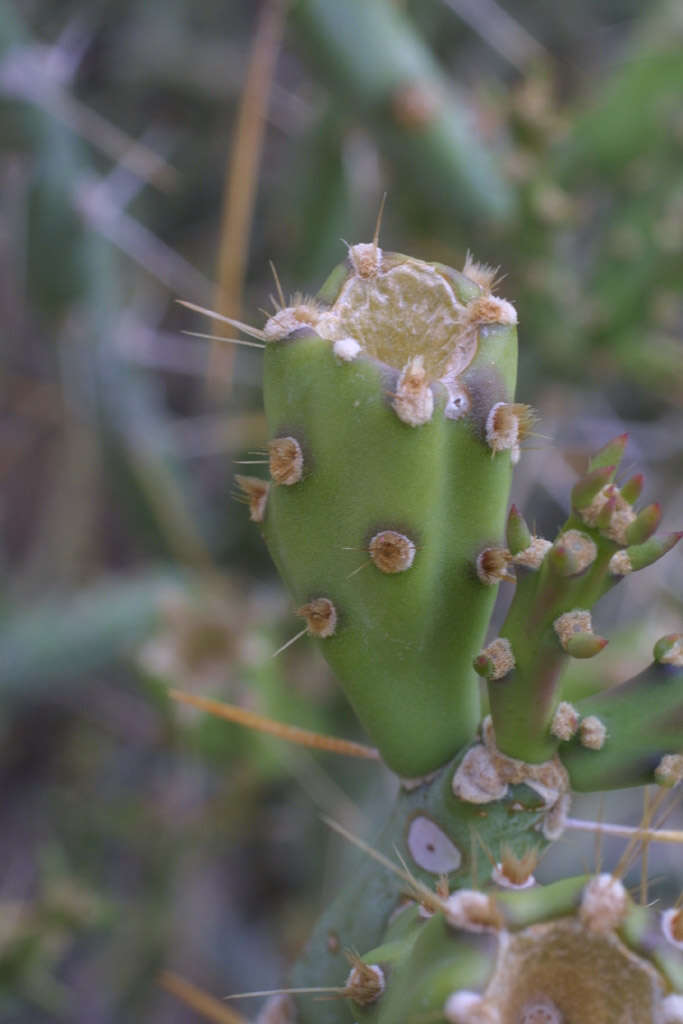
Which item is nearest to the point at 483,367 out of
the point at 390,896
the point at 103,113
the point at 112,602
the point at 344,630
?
the point at 344,630

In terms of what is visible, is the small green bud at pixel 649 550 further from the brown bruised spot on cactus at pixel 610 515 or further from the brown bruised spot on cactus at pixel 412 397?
the brown bruised spot on cactus at pixel 412 397

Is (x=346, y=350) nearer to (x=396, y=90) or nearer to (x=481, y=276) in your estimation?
(x=481, y=276)

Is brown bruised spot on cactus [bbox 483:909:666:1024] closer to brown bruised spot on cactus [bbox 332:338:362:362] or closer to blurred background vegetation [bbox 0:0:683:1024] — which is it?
brown bruised spot on cactus [bbox 332:338:362:362]

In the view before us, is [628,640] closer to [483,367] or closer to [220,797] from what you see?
[220,797]

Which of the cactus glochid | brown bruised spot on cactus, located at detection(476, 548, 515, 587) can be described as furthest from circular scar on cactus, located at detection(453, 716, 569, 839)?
brown bruised spot on cactus, located at detection(476, 548, 515, 587)

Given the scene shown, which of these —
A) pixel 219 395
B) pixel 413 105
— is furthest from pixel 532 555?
pixel 219 395
